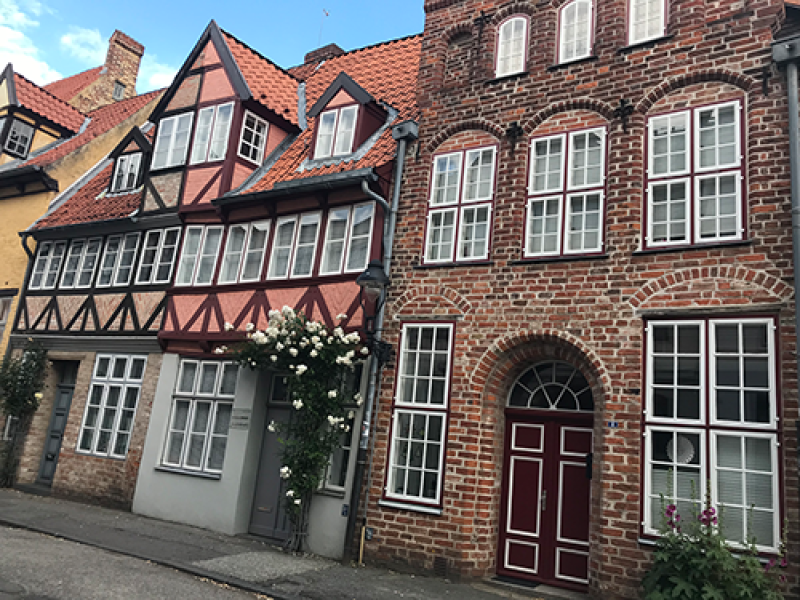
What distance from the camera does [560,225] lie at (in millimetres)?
9234

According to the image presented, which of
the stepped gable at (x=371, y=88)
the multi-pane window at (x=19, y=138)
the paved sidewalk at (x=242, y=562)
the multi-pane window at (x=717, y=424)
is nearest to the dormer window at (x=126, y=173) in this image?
the stepped gable at (x=371, y=88)

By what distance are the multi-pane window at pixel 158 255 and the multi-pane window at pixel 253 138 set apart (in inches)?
84.9

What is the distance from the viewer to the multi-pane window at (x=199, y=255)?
13.2 m

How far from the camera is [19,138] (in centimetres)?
1933

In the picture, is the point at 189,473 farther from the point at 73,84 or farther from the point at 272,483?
the point at 73,84

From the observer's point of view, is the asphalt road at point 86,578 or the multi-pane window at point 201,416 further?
the multi-pane window at point 201,416

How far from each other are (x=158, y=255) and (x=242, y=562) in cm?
733

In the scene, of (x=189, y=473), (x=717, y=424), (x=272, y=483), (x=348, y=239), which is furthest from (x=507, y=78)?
(x=189, y=473)

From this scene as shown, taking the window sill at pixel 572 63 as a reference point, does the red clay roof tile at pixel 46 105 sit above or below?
above

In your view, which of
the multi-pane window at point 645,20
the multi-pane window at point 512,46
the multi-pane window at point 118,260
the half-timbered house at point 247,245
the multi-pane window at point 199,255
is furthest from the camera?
the multi-pane window at point 118,260

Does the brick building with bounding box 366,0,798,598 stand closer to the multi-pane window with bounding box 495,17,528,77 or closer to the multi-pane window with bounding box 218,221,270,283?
the multi-pane window with bounding box 495,17,528,77

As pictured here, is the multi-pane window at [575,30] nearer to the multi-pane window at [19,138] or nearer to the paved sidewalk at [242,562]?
the paved sidewalk at [242,562]

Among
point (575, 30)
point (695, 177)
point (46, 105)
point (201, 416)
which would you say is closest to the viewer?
point (695, 177)

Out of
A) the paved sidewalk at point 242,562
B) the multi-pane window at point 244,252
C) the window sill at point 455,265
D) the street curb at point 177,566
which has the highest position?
the multi-pane window at point 244,252
